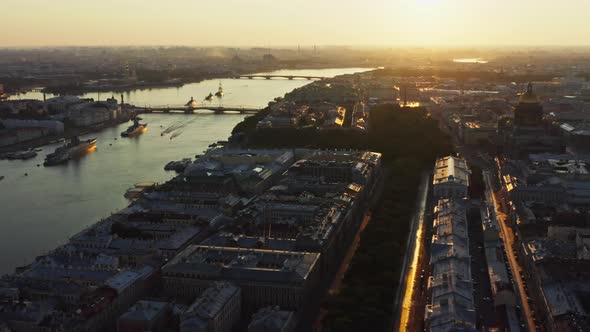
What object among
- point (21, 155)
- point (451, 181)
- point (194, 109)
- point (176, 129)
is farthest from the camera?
point (194, 109)

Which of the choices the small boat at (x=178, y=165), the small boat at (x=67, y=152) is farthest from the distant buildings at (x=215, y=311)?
the small boat at (x=67, y=152)

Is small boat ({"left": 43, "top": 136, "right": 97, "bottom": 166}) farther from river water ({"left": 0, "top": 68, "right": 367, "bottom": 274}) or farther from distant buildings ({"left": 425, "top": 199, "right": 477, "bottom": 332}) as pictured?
distant buildings ({"left": 425, "top": 199, "right": 477, "bottom": 332})

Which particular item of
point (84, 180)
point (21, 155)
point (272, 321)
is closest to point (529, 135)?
point (84, 180)

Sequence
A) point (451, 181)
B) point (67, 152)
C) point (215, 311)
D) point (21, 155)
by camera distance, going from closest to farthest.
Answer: point (215, 311)
point (451, 181)
point (67, 152)
point (21, 155)

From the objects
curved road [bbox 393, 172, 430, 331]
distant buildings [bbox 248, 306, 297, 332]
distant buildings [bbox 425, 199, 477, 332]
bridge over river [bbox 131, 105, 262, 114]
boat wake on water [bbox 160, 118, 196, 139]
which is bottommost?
curved road [bbox 393, 172, 430, 331]

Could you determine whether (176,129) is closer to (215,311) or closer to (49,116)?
(49,116)

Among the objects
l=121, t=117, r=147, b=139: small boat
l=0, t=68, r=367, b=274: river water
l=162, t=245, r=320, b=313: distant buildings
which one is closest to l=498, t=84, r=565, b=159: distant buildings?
l=0, t=68, r=367, b=274: river water

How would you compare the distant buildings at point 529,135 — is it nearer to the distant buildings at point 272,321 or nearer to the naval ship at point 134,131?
the distant buildings at point 272,321

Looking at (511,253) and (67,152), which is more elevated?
(67,152)

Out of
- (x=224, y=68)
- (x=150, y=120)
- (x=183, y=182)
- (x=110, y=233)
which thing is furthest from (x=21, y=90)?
(x=110, y=233)
